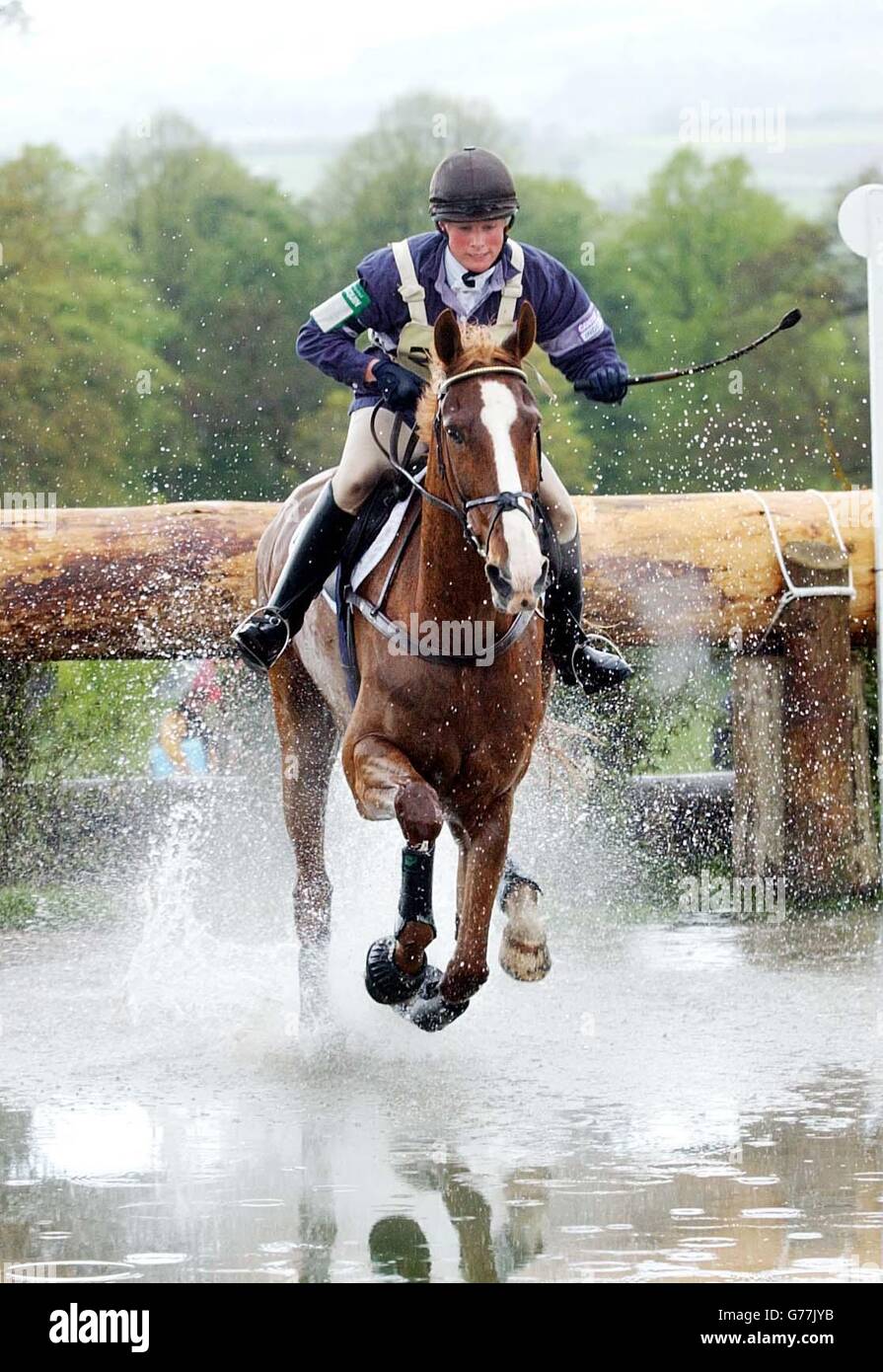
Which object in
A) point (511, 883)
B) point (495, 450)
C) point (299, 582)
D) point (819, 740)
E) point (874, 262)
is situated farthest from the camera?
point (819, 740)

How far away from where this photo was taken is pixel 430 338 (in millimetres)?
6203

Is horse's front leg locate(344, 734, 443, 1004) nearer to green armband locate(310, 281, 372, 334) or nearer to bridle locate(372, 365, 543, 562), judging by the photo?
bridle locate(372, 365, 543, 562)

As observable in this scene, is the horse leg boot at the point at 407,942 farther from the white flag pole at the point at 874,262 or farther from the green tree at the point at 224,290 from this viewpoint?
the green tree at the point at 224,290

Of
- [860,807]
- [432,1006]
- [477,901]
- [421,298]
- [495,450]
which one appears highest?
[421,298]

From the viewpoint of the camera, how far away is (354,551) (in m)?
6.51

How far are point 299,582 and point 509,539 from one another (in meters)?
1.71

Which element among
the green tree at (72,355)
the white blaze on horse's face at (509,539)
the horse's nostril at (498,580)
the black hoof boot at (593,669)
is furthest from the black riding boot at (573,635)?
the green tree at (72,355)

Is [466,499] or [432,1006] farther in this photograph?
[432,1006]

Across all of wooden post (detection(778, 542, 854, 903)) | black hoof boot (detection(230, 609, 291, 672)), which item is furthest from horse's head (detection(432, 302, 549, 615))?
wooden post (detection(778, 542, 854, 903))

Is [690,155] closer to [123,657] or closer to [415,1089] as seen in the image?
[123,657]

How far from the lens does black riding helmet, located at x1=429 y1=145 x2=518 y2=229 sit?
5898 mm

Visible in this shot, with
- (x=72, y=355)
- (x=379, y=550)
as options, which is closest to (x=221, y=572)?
(x=379, y=550)

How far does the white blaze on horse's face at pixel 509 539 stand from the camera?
515cm

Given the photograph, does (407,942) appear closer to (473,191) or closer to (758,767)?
(473,191)
